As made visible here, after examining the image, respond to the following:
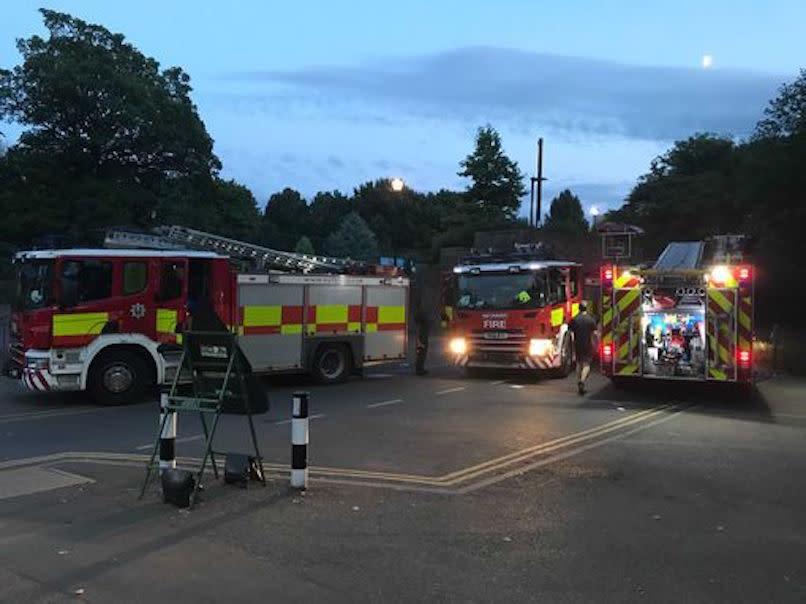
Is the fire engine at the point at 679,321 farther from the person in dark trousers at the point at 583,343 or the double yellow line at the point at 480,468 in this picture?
the double yellow line at the point at 480,468

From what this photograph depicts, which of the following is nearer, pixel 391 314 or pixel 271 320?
pixel 271 320

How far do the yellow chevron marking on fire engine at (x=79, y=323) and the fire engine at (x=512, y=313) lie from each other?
294 inches

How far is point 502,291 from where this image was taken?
17.4 m

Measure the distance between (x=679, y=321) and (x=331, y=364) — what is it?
664 cm

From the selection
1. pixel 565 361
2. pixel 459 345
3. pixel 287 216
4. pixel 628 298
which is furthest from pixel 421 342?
pixel 287 216

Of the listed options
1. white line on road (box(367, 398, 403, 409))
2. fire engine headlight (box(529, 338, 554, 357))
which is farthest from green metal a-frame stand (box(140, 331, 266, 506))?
fire engine headlight (box(529, 338, 554, 357))

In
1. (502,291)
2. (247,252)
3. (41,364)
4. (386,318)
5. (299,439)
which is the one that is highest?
(247,252)

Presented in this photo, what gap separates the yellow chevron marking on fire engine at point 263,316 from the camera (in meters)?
15.0

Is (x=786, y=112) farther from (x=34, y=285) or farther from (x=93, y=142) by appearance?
(x=93, y=142)

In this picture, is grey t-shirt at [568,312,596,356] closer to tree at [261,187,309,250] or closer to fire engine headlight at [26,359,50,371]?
fire engine headlight at [26,359,50,371]

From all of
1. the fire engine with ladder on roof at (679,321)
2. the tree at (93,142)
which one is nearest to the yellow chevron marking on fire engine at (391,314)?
the fire engine with ladder on roof at (679,321)

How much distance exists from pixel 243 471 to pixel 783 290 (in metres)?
26.1

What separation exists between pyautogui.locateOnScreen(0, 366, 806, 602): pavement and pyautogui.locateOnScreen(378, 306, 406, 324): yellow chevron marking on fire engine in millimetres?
5580

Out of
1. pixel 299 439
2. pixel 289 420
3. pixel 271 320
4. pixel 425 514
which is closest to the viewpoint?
pixel 425 514
